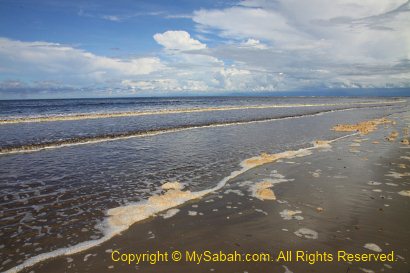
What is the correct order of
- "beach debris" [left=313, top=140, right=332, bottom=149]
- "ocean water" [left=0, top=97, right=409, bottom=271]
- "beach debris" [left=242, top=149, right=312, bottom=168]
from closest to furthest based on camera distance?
"ocean water" [left=0, top=97, right=409, bottom=271] < "beach debris" [left=242, top=149, right=312, bottom=168] < "beach debris" [left=313, top=140, right=332, bottom=149]

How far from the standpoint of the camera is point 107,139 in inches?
918

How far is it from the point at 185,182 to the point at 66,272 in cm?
634

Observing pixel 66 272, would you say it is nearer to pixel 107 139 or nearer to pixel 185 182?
pixel 185 182

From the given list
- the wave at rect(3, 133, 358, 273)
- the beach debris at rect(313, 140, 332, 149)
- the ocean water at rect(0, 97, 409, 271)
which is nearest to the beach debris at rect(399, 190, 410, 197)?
the wave at rect(3, 133, 358, 273)

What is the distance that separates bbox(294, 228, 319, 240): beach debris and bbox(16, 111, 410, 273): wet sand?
0.08 ft

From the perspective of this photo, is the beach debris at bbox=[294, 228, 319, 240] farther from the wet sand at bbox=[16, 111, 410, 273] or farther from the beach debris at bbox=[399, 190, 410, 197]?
the beach debris at bbox=[399, 190, 410, 197]

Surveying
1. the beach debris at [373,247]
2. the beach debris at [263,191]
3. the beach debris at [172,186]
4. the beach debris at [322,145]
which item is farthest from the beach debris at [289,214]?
the beach debris at [322,145]

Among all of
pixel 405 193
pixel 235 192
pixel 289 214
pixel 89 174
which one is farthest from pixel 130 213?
pixel 405 193

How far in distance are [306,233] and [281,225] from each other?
677 millimetres

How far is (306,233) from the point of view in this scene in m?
7.29

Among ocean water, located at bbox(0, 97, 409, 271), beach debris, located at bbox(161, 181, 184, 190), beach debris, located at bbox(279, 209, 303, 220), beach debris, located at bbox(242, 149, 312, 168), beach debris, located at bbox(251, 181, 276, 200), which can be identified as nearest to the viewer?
ocean water, located at bbox(0, 97, 409, 271)

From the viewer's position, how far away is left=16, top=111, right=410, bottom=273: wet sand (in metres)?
6.05

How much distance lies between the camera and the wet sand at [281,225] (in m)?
6.05

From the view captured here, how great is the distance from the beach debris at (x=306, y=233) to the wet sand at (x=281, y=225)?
1.0 inches
